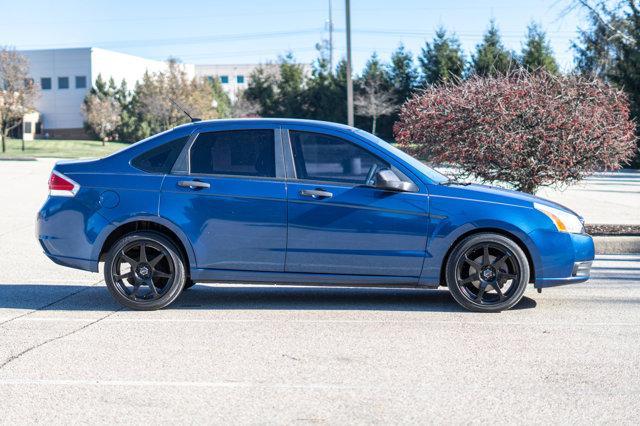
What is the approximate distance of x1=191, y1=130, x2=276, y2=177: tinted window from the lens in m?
7.87

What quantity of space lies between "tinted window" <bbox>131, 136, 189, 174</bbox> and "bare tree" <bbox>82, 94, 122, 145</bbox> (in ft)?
209

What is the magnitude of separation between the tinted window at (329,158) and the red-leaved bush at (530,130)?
5280 millimetres

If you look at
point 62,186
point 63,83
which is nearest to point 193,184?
point 62,186

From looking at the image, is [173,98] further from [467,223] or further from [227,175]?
[467,223]

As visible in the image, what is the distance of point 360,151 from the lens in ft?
25.8

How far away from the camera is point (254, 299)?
8609 mm

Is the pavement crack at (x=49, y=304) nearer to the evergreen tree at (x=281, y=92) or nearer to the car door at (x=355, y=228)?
the car door at (x=355, y=228)

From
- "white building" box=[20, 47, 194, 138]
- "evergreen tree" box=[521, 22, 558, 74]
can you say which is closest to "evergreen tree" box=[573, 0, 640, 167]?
"evergreen tree" box=[521, 22, 558, 74]

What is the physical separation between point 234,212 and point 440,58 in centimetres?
4841

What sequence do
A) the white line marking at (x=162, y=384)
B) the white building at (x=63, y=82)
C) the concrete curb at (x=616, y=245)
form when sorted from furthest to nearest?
the white building at (x=63, y=82) < the concrete curb at (x=616, y=245) < the white line marking at (x=162, y=384)

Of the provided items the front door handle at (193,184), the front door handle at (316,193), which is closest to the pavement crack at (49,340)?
the front door handle at (193,184)

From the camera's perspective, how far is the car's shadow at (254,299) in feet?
26.7

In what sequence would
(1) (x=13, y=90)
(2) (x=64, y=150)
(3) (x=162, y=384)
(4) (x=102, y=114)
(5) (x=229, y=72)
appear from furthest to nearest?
(5) (x=229, y=72)
(4) (x=102, y=114)
(2) (x=64, y=150)
(1) (x=13, y=90)
(3) (x=162, y=384)

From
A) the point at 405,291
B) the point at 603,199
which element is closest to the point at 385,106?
the point at 603,199
